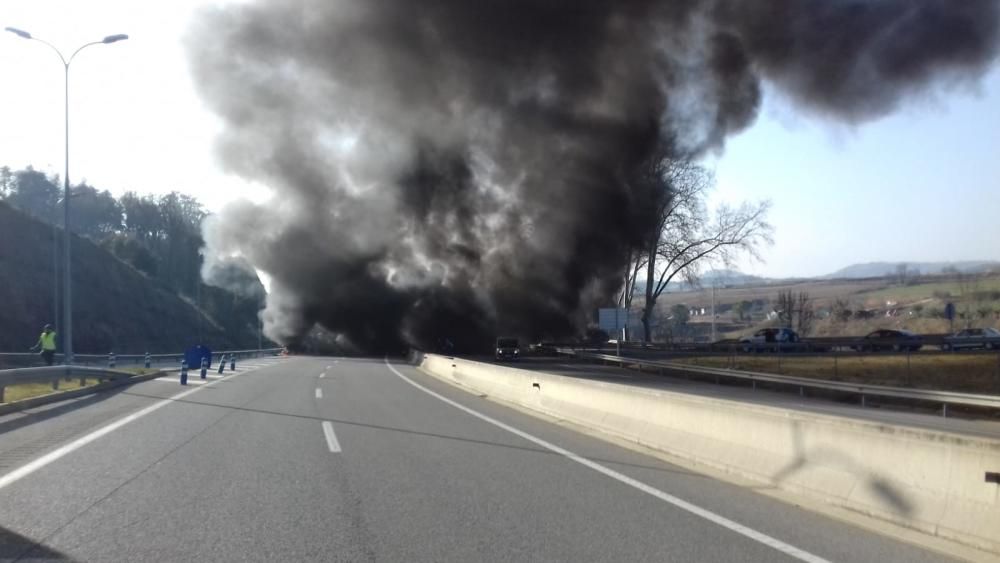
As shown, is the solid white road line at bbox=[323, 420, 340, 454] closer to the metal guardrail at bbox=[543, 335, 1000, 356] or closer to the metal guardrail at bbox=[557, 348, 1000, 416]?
the metal guardrail at bbox=[557, 348, 1000, 416]

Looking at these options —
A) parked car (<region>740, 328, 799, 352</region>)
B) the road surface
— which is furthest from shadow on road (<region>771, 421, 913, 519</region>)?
parked car (<region>740, 328, 799, 352</region>)

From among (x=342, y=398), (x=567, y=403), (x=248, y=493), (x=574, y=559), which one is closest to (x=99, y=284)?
(x=342, y=398)

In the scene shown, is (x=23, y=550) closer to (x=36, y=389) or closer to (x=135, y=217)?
(x=36, y=389)

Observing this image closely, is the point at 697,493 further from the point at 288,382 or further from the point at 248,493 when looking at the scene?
the point at 288,382

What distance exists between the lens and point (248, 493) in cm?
793

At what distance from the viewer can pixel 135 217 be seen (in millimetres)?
89250

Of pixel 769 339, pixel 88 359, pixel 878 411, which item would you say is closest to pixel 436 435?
pixel 878 411

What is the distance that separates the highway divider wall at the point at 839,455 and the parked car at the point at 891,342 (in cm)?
3308

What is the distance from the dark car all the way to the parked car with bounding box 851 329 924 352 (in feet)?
54.5

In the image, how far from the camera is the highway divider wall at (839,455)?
5.91 m

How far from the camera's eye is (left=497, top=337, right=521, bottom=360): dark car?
4478 centimetres

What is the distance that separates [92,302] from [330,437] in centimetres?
4183

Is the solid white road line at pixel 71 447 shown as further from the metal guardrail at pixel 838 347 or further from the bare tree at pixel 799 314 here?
the bare tree at pixel 799 314

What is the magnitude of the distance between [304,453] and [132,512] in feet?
11.3
